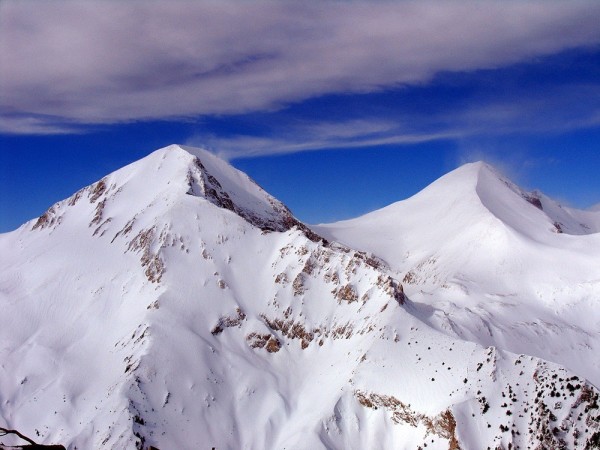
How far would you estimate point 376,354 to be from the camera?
108688 mm

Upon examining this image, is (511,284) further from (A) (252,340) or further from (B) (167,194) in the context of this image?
(B) (167,194)

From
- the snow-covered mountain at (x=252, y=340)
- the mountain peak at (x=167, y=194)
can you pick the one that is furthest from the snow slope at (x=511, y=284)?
the mountain peak at (x=167, y=194)

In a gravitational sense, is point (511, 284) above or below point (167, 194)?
below

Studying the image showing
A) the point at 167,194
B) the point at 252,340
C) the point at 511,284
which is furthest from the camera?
the point at 167,194

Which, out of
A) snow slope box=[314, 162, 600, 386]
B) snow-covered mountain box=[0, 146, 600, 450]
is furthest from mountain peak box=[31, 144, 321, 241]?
snow slope box=[314, 162, 600, 386]

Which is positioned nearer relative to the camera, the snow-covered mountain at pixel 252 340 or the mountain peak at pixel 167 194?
the snow-covered mountain at pixel 252 340

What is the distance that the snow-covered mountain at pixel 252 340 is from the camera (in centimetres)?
8569

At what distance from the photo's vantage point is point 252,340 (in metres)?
130

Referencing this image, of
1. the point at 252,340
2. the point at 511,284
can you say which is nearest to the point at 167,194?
the point at 252,340

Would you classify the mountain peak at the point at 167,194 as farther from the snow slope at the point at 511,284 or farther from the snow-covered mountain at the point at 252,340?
the snow slope at the point at 511,284

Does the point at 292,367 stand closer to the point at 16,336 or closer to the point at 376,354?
the point at 376,354

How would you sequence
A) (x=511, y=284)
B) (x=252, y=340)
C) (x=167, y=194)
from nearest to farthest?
(x=252, y=340) → (x=511, y=284) → (x=167, y=194)

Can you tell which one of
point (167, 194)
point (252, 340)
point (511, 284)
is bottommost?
point (252, 340)

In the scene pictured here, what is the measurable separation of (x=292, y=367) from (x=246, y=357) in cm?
1082
